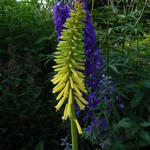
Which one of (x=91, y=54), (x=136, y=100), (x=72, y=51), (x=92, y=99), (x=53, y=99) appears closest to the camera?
(x=72, y=51)

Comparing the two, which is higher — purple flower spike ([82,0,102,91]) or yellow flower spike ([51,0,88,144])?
yellow flower spike ([51,0,88,144])

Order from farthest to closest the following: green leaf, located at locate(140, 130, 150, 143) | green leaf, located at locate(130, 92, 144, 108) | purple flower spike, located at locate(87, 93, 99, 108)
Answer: green leaf, located at locate(130, 92, 144, 108), green leaf, located at locate(140, 130, 150, 143), purple flower spike, located at locate(87, 93, 99, 108)

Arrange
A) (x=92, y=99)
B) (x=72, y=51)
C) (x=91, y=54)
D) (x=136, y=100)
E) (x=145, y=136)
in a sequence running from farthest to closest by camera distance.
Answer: (x=136, y=100), (x=145, y=136), (x=92, y=99), (x=91, y=54), (x=72, y=51)

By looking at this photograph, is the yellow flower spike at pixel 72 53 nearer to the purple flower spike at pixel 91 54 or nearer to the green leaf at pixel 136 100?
the purple flower spike at pixel 91 54

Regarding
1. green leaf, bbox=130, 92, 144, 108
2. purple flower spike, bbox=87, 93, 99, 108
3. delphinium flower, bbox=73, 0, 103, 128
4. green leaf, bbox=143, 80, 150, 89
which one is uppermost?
delphinium flower, bbox=73, 0, 103, 128

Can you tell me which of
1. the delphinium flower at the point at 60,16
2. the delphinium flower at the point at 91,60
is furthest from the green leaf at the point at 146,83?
the delphinium flower at the point at 60,16

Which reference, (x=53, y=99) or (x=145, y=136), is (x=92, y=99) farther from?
(x=53, y=99)

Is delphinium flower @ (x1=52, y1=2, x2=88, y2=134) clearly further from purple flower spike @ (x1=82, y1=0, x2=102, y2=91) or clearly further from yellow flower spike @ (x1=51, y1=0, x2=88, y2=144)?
purple flower spike @ (x1=82, y1=0, x2=102, y2=91)

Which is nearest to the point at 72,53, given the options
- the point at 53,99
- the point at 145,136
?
the point at 145,136

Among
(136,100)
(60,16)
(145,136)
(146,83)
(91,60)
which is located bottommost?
(145,136)

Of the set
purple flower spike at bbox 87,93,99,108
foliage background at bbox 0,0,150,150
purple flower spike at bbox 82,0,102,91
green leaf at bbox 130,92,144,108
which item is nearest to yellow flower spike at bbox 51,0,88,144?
purple flower spike at bbox 82,0,102,91

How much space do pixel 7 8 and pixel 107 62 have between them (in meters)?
2.58

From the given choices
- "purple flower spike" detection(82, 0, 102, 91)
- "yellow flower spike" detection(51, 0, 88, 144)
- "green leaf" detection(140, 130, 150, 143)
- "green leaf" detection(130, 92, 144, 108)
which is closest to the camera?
"yellow flower spike" detection(51, 0, 88, 144)

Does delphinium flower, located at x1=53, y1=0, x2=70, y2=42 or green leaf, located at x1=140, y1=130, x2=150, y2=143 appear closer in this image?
delphinium flower, located at x1=53, y1=0, x2=70, y2=42
